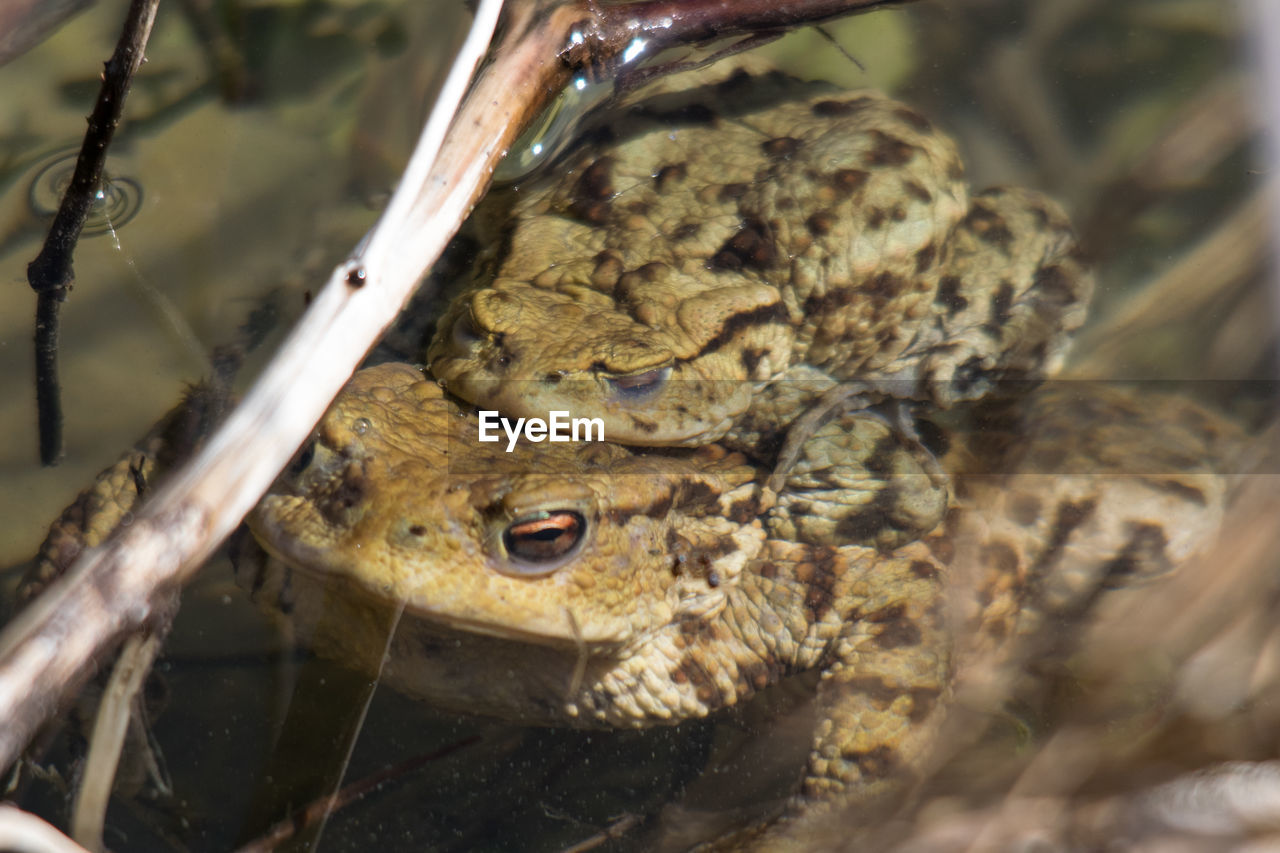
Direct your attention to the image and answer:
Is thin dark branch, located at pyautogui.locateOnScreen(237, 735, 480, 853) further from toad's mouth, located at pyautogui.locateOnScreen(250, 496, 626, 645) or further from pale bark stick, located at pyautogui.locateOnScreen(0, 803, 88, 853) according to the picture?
pale bark stick, located at pyautogui.locateOnScreen(0, 803, 88, 853)

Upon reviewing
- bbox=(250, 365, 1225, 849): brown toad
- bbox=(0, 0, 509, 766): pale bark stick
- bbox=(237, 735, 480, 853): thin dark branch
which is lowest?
bbox=(237, 735, 480, 853): thin dark branch

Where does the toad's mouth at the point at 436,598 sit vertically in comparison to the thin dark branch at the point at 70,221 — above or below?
below

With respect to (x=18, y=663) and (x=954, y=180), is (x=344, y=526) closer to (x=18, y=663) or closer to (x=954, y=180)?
(x=18, y=663)

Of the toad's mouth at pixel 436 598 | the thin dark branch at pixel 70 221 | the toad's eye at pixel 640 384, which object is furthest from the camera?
the toad's eye at pixel 640 384

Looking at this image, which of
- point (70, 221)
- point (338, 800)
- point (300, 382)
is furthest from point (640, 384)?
point (70, 221)

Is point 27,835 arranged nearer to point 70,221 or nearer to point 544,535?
point 544,535

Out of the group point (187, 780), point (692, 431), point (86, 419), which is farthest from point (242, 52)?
point (187, 780)

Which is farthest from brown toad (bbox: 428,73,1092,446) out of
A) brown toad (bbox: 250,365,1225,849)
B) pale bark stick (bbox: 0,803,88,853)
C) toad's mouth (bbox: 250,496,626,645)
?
Answer: pale bark stick (bbox: 0,803,88,853)

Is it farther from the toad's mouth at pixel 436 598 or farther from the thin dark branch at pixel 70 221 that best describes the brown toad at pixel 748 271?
the thin dark branch at pixel 70 221

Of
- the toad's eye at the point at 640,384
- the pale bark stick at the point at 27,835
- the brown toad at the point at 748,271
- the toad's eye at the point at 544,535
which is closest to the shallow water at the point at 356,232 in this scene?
the brown toad at the point at 748,271
